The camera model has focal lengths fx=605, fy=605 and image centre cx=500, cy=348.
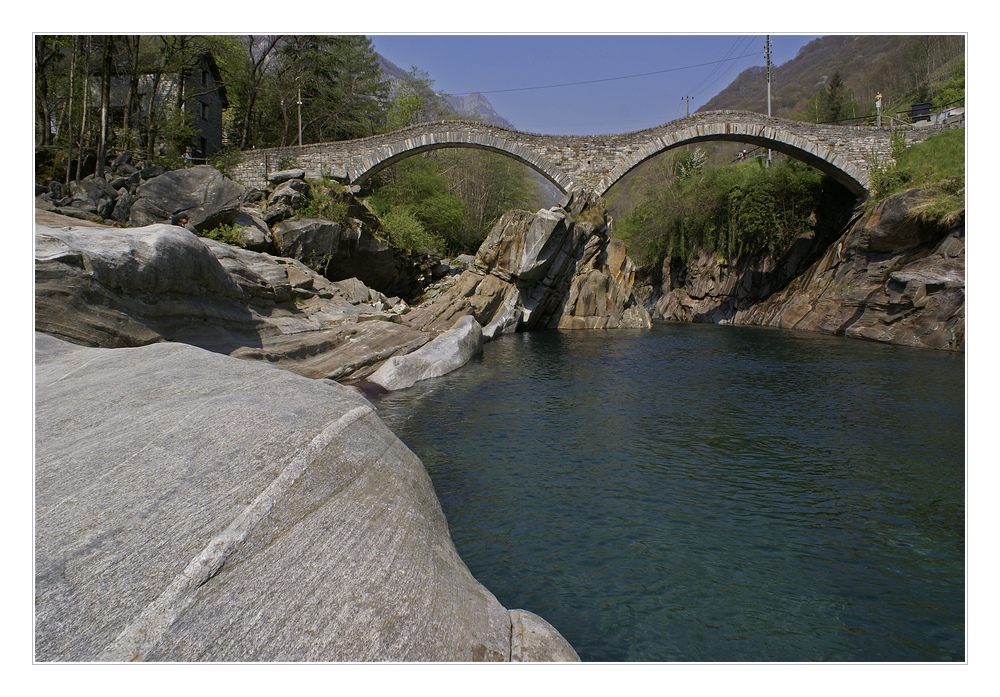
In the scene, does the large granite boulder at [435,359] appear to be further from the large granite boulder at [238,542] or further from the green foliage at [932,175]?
the green foliage at [932,175]

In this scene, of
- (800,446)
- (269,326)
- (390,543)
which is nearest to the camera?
(390,543)

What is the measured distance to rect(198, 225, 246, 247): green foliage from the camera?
17078mm

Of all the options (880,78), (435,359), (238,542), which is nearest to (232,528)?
(238,542)

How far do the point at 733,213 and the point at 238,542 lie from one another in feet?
125

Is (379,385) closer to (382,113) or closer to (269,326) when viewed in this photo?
(269,326)

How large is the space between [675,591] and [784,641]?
83cm

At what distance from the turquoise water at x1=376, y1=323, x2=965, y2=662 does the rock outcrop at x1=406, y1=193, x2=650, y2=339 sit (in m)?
10.4

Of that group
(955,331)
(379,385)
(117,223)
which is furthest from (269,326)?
(955,331)

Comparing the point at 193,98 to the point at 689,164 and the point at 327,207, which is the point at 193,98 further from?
the point at 689,164

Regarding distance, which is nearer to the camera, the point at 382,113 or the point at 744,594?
the point at 744,594

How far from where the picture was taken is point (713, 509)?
20.5 ft

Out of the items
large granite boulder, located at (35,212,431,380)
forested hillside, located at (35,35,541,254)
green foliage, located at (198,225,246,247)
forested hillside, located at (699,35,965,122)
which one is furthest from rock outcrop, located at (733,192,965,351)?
green foliage, located at (198,225,246,247)

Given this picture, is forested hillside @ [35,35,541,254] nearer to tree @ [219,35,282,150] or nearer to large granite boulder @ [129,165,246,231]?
tree @ [219,35,282,150]
